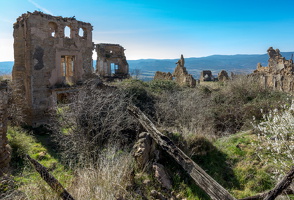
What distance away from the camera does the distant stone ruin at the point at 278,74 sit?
16.6m

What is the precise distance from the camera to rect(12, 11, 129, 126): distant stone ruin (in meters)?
12.7

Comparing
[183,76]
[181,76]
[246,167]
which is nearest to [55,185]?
[246,167]

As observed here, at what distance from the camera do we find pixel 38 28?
1268cm

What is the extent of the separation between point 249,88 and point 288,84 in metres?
4.32

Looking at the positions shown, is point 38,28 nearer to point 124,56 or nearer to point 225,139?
point 225,139

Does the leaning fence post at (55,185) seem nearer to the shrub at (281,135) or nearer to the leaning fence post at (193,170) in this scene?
the leaning fence post at (193,170)

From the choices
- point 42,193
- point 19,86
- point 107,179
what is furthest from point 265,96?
point 19,86

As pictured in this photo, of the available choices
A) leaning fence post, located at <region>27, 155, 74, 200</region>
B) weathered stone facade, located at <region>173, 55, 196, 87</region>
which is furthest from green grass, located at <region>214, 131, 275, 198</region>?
weathered stone facade, located at <region>173, 55, 196, 87</region>

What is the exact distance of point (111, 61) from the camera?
25188mm

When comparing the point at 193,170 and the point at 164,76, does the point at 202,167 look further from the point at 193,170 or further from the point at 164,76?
the point at 164,76

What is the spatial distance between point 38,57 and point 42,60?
0.90 ft

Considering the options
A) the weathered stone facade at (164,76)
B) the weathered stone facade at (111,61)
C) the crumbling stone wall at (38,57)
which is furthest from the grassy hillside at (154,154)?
the weathered stone facade at (111,61)

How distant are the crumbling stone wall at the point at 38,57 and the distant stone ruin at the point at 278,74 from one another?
14.8 metres

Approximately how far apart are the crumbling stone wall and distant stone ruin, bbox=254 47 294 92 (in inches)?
584
